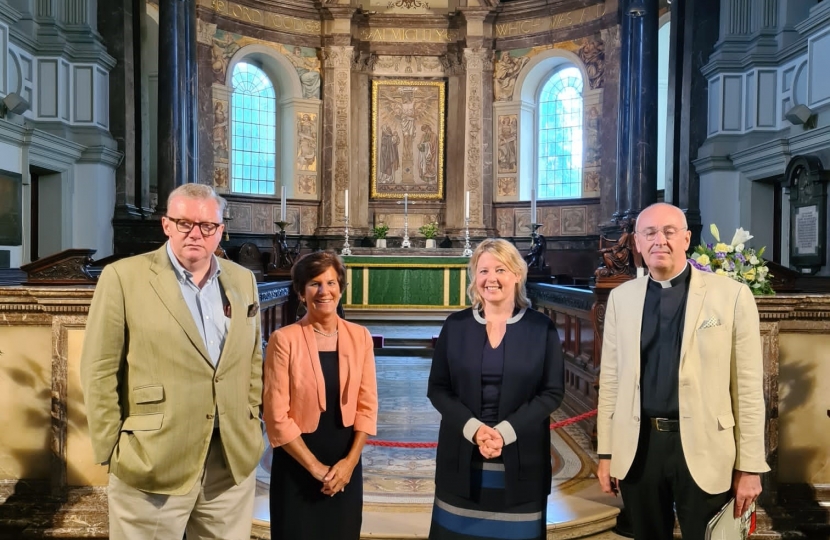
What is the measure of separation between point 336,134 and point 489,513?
41.4 feet

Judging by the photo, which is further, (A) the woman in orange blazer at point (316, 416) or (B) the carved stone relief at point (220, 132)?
(B) the carved stone relief at point (220, 132)

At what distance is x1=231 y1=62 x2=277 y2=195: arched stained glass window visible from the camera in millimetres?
14305

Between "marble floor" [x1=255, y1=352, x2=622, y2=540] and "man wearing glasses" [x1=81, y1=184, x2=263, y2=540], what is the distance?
4.98 ft

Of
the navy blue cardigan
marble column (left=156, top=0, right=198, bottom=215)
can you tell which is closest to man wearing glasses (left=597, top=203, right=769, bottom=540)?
the navy blue cardigan

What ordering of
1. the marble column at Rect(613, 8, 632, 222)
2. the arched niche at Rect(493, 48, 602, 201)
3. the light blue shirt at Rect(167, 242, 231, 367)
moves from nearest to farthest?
the light blue shirt at Rect(167, 242, 231, 367)
the marble column at Rect(613, 8, 632, 222)
the arched niche at Rect(493, 48, 602, 201)

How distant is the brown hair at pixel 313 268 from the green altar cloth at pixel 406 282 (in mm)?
8988

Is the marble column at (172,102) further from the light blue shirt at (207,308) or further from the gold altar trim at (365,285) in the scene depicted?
the light blue shirt at (207,308)

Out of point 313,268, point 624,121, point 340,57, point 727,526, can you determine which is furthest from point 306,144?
point 727,526

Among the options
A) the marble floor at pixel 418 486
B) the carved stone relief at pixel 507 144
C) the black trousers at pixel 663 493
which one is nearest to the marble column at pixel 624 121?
the carved stone relief at pixel 507 144

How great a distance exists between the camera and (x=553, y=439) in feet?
18.0

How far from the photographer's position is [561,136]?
14492 mm

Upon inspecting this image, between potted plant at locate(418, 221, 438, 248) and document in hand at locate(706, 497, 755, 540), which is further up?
potted plant at locate(418, 221, 438, 248)

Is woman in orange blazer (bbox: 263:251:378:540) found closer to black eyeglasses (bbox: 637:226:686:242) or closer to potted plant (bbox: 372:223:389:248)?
black eyeglasses (bbox: 637:226:686:242)

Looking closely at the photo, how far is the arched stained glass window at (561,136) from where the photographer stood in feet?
46.9
